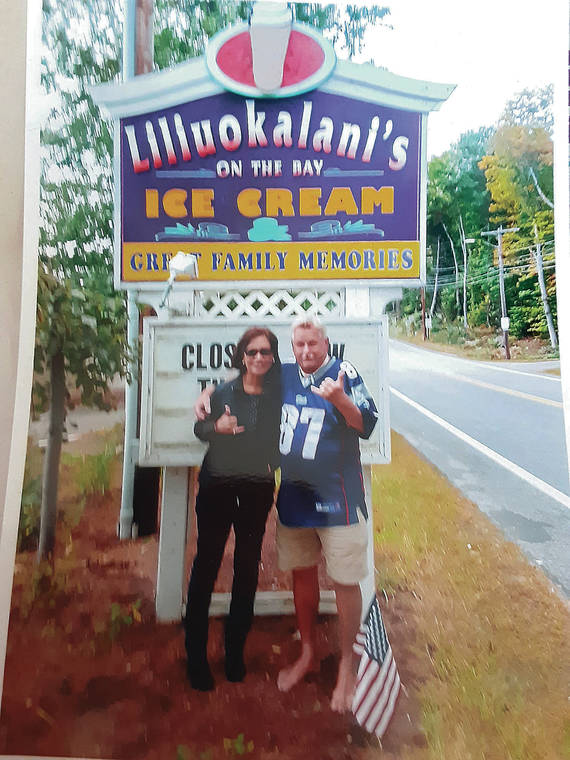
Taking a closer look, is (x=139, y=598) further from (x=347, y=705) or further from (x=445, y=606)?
(x=445, y=606)

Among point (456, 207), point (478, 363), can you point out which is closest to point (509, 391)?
point (478, 363)

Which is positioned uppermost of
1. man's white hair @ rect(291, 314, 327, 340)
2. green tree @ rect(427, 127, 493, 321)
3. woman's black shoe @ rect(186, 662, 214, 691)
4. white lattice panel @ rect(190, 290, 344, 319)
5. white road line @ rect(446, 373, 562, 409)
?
green tree @ rect(427, 127, 493, 321)

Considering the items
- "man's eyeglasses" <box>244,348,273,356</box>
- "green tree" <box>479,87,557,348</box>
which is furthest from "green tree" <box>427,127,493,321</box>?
"man's eyeglasses" <box>244,348,273,356</box>

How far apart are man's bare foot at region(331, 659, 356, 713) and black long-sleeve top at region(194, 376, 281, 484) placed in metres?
0.42

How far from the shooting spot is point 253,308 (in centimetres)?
105

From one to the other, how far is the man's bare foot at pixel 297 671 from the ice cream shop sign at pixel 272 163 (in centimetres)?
79

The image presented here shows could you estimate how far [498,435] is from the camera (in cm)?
105

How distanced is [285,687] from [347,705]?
128mm

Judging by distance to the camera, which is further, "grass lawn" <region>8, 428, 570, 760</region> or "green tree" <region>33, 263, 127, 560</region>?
"green tree" <region>33, 263, 127, 560</region>

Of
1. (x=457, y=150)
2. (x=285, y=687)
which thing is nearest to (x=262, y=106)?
(x=457, y=150)

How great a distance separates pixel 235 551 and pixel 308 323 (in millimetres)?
505

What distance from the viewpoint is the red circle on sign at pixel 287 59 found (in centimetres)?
103

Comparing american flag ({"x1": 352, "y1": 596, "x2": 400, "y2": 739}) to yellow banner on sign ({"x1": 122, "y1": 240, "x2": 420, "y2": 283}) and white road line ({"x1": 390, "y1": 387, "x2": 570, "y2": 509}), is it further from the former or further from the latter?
yellow banner on sign ({"x1": 122, "y1": 240, "x2": 420, "y2": 283})

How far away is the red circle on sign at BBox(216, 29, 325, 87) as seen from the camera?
3.36 ft
